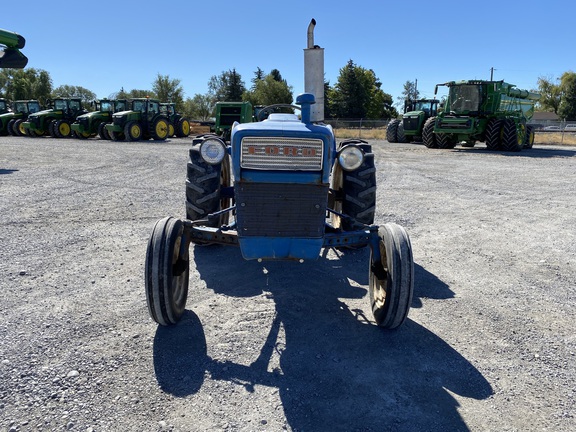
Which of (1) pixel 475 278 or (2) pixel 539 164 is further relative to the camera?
(2) pixel 539 164

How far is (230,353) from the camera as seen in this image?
10.6 feet

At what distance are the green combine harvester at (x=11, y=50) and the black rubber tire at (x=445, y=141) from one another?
16825mm

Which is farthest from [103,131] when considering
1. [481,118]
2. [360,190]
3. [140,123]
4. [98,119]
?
[360,190]

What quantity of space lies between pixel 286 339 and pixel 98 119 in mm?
26397

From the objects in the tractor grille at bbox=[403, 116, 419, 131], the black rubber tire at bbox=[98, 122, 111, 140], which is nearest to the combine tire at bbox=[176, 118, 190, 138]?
the black rubber tire at bbox=[98, 122, 111, 140]

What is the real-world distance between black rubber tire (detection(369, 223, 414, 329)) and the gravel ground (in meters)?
0.19

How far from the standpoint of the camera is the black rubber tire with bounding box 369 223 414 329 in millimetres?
3301

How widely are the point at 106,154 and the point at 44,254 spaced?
12943 mm

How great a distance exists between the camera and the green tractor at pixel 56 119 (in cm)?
2741

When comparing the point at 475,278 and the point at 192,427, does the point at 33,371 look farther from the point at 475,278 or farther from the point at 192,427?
the point at 475,278

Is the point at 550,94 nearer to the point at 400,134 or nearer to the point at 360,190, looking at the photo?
the point at 400,134

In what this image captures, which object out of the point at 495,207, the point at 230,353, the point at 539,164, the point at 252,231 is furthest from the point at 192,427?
the point at 539,164

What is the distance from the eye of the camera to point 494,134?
19.8 metres

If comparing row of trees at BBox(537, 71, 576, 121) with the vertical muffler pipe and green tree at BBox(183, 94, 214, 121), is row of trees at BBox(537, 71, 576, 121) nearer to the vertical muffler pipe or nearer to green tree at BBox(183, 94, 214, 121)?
green tree at BBox(183, 94, 214, 121)
